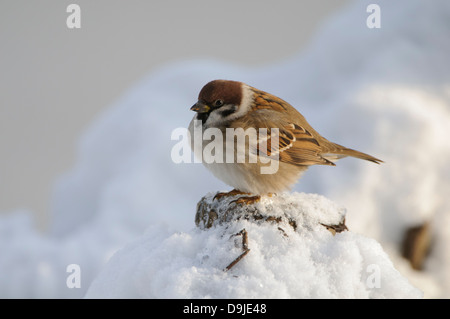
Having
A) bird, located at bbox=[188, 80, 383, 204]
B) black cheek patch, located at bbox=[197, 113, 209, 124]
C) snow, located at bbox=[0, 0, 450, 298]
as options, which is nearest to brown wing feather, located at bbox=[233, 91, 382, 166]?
bird, located at bbox=[188, 80, 383, 204]

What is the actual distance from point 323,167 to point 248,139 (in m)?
1.23

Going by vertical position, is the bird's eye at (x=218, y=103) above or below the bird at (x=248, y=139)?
above

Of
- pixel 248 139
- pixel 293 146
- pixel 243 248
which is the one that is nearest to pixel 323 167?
pixel 293 146

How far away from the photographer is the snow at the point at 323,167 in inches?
105

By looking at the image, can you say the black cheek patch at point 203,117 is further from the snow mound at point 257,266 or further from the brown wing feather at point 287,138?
the snow mound at point 257,266

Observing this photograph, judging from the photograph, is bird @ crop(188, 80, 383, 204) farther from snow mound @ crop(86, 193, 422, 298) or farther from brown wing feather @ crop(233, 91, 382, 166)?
snow mound @ crop(86, 193, 422, 298)

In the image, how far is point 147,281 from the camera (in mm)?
1203

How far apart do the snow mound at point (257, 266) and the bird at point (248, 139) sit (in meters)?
0.30

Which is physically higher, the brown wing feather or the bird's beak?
the bird's beak

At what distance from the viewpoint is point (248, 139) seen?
1.74 m

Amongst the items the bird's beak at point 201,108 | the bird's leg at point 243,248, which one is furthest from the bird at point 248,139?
the bird's leg at point 243,248

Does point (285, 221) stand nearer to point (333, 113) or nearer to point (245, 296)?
point (245, 296)

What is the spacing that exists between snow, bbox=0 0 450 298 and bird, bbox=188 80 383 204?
410mm

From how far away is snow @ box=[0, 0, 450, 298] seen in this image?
8.73 feet
